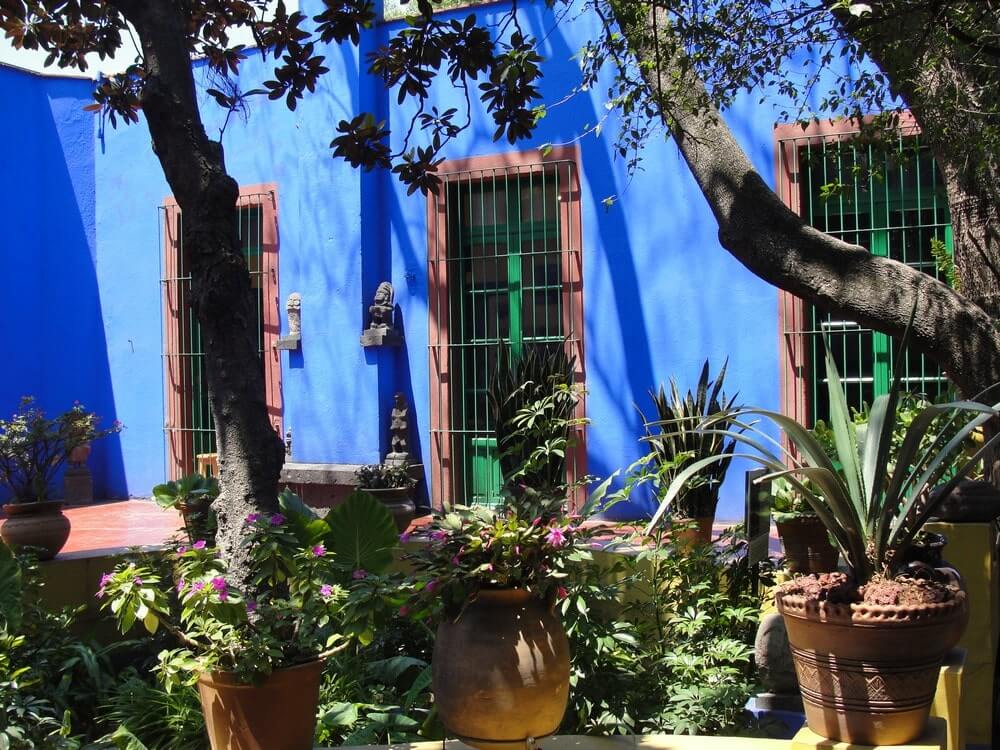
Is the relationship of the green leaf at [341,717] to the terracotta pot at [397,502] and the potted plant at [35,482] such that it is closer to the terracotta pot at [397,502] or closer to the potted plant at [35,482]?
the potted plant at [35,482]

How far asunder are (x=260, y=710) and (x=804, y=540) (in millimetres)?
2650

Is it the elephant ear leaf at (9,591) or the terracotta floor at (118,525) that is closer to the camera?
the elephant ear leaf at (9,591)

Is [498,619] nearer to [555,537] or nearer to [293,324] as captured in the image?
[555,537]

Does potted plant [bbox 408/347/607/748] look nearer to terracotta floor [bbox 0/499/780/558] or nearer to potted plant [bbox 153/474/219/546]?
potted plant [bbox 153/474/219/546]

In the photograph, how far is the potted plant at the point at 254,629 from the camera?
2.93 metres

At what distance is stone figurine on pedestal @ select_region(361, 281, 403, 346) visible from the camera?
8.95 metres

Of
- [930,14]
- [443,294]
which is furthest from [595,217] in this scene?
[930,14]

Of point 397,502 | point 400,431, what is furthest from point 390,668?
point 400,431

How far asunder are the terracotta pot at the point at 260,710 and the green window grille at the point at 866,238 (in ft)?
16.6

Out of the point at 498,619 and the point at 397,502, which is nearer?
the point at 498,619

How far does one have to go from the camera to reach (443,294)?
893cm

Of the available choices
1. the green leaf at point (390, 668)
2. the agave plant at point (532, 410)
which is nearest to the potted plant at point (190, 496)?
the agave plant at point (532, 410)

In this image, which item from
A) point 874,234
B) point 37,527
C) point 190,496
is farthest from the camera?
point 874,234

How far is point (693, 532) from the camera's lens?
193 inches
